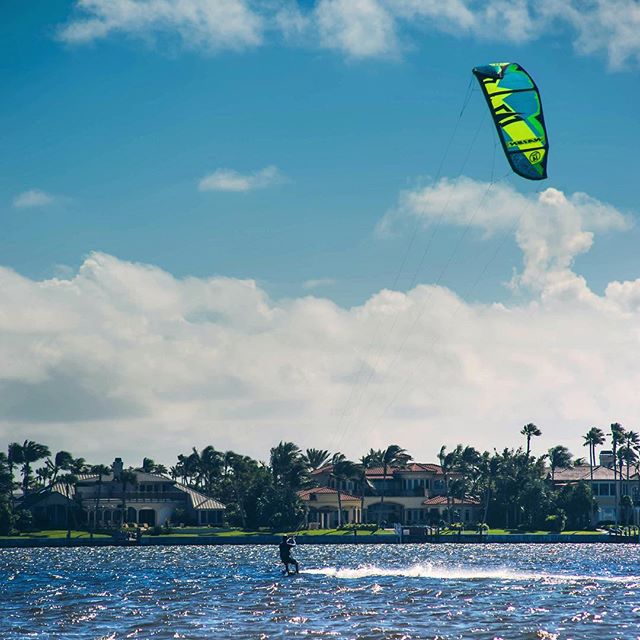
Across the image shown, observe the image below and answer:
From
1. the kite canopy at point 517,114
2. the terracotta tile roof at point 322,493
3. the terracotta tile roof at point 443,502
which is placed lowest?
the terracotta tile roof at point 443,502

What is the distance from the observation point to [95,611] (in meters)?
47.9

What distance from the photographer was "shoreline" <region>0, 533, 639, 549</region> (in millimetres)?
116188

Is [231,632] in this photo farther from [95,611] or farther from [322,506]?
[322,506]

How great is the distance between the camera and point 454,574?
69000 mm

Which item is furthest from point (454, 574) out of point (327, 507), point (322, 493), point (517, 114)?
point (322, 493)

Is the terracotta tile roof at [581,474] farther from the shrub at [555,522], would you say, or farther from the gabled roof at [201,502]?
the gabled roof at [201,502]

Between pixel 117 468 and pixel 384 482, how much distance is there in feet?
109

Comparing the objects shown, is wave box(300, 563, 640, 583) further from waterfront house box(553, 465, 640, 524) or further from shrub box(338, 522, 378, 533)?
waterfront house box(553, 465, 640, 524)

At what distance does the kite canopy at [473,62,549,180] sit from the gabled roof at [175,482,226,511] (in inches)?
3633

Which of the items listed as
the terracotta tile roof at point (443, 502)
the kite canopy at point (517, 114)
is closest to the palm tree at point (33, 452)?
the terracotta tile roof at point (443, 502)

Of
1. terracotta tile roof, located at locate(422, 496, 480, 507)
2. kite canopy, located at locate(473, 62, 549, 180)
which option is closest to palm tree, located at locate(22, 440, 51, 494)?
terracotta tile roof, located at locate(422, 496, 480, 507)

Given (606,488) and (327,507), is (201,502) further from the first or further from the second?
(606,488)

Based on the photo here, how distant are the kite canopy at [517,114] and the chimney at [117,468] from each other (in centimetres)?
9429

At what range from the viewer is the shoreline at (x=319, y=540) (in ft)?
381
